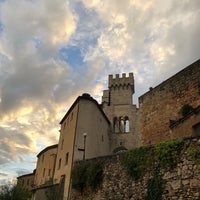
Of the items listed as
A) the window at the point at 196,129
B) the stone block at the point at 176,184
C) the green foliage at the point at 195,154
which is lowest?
the stone block at the point at 176,184

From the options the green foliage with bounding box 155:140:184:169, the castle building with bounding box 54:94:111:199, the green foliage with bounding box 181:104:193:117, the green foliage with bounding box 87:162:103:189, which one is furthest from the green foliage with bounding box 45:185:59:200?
the green foliage with bounding box 155:140:184:169

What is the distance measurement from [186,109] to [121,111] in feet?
111

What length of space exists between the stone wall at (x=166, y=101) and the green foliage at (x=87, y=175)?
15.5ft

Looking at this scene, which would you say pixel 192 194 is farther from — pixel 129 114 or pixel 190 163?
pixel 129 114

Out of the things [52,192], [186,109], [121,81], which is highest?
[121,81]

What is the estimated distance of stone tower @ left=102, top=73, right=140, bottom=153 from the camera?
43203 millimetres

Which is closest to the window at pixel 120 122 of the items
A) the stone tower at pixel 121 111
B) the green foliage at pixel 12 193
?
the stone tower at pixel 121 111

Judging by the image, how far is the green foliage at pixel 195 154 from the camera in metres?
9.27

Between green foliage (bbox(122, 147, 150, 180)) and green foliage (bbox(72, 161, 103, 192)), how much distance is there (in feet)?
7.44

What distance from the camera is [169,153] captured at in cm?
1021

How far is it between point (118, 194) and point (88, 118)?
1531 centimetres

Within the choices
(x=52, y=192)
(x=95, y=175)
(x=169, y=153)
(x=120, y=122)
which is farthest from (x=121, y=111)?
(x=169, y=153)

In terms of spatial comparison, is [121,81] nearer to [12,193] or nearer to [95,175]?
[12,193]

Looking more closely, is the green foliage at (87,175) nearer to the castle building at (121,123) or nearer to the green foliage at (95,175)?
the green foliage at (95,175)
